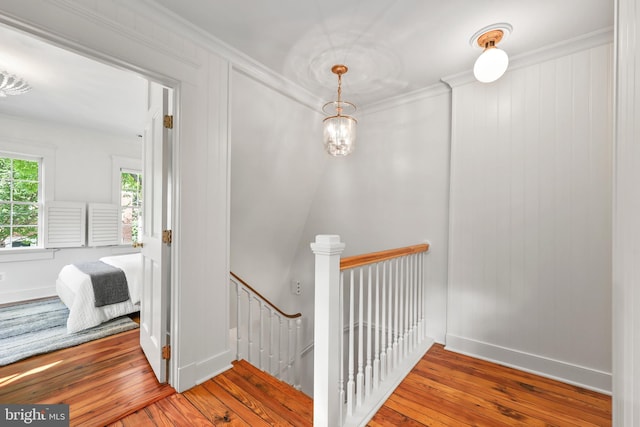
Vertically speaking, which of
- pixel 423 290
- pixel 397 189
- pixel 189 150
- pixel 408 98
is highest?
pixel 408 98

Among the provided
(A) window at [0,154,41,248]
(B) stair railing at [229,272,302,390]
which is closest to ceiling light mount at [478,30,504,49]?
(B) stair railing at [229,272,302,390]

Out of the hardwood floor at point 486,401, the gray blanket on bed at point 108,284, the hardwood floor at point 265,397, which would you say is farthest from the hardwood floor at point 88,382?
the hardwood floor at point 486,401

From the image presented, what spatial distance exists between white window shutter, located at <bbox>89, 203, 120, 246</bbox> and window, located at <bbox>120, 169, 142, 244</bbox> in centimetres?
11

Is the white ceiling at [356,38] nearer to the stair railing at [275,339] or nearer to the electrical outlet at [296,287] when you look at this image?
the stair railing at [275,339]

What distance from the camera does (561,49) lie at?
6.61 feet

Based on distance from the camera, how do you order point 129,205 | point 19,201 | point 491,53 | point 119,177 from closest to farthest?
1. point 491,53
2. point 19,201
3. point 119,177
4. point 129,205

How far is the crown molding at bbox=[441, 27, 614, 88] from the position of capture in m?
1.87

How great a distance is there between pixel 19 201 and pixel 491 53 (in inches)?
241

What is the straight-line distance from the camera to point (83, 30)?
1426 mm

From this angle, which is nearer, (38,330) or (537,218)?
(537,218)

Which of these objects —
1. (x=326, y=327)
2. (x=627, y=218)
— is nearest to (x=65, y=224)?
(x=326, y=327)

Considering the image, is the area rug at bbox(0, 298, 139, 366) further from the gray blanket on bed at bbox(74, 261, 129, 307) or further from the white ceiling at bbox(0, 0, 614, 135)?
the white ceiling at bbox(0, 0, 614, 135)
